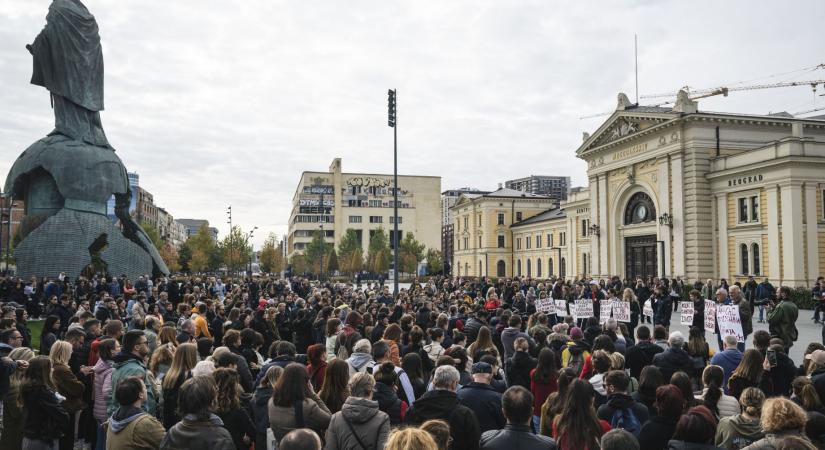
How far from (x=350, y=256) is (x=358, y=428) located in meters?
96.5

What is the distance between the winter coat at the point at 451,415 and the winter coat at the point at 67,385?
14.9ft

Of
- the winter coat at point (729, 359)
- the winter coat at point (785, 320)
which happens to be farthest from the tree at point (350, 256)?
the winter coat at point (729, 359)

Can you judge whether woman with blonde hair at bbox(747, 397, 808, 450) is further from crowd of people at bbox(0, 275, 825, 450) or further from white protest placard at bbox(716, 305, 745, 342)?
white protest placard at bbox(716, 305, 745, 342)

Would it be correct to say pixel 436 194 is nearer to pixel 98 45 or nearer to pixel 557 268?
pixel 557 268

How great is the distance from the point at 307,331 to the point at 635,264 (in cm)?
4008

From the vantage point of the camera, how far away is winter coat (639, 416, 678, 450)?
4840mm

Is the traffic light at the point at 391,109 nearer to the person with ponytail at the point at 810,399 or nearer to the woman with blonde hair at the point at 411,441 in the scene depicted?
the person with ponytail at the point at 810,399

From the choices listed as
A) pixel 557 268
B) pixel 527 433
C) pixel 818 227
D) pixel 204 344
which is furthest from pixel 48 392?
pixel 557 268

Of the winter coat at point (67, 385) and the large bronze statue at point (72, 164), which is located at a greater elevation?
the large bronze statue at point (72, 164)

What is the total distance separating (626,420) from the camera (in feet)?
18.1

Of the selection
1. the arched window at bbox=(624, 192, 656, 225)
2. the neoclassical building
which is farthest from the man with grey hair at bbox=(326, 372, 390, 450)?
the arched window at bbox=(624, 192, 656, 225)

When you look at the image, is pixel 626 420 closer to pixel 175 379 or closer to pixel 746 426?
pixel 746 426

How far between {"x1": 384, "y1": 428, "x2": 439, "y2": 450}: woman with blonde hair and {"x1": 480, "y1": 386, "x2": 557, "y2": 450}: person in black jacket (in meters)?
1.62

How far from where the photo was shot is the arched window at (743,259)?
38656mm
